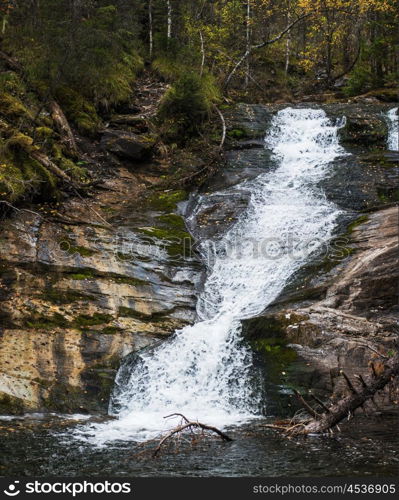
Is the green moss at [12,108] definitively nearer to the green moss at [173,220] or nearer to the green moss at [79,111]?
the green moss at [79,111]

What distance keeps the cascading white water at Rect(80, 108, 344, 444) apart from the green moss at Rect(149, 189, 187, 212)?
2.06 meters

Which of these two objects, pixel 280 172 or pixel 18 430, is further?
pixel 280 172

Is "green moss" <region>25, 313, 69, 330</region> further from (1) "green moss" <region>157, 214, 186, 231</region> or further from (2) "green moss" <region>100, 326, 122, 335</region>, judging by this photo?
(1) "green moss" <region>157, 214, 186, 231</region>

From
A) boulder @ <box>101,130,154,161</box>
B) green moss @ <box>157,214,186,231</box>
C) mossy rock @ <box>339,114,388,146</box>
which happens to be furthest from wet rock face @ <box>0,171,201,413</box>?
mossy rock @ <box>339,114,388,146</box>

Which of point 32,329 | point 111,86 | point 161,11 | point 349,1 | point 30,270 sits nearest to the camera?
point 32,329

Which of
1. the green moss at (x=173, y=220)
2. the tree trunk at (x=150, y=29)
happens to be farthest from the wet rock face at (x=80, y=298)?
the tree trunk at (x=150, y=29)

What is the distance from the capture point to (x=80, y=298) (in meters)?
9.98

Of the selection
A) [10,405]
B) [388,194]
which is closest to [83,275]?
[10,405]

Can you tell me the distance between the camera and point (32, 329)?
9.22m

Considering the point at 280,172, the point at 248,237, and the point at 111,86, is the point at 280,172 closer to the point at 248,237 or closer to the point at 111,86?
the point at 248,237

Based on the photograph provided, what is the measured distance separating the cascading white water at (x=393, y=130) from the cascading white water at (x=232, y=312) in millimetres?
2081

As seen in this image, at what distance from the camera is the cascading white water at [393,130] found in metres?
17.6

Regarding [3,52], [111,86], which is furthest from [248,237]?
[3,52]

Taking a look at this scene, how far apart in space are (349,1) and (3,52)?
1542 cm
